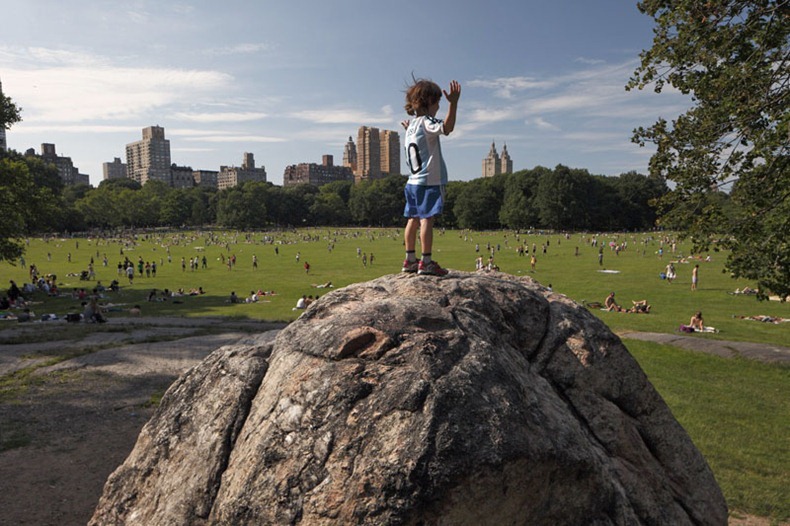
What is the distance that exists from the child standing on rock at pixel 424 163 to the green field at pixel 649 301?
8519 mm

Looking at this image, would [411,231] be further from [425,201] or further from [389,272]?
[389,272]

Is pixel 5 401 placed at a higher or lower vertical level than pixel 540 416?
lower

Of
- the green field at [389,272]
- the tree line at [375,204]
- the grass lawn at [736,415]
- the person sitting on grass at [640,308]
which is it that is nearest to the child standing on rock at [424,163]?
the grass lawn at [736,415]

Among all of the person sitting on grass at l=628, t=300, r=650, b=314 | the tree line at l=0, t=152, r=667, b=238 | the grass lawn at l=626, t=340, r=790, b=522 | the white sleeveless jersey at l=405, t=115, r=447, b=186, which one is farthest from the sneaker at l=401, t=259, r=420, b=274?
the tree line at l=0, t=152, r=667, b=238

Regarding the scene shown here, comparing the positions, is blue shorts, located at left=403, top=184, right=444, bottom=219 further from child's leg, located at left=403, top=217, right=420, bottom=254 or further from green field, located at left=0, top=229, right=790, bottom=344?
green field, located at left=0, top=229, right=790, bottom=344

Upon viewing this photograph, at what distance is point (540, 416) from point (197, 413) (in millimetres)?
3666

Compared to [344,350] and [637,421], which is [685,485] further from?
[344,350]

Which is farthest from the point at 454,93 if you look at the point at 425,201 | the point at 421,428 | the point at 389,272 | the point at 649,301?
the point at 389,272

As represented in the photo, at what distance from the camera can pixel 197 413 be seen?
584 cm

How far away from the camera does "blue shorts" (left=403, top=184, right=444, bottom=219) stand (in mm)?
6930

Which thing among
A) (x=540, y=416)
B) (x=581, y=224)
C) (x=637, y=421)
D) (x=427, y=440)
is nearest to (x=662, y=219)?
(x=637, y=421)

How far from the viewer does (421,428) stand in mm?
4422

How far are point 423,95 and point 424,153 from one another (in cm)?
75

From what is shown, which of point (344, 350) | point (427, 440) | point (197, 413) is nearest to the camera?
point (427, 440)
